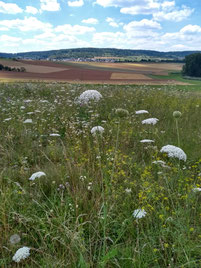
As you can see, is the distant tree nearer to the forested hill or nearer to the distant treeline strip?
the distant treeline strip

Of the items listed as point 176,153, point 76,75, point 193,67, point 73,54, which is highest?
point 73,54

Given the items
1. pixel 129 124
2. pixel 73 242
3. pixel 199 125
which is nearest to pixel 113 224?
pixel 73 242

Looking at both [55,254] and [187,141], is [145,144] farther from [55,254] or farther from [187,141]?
[55,254]

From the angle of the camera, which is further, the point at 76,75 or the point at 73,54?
the point at 73,54

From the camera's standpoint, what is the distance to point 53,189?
3.01 m

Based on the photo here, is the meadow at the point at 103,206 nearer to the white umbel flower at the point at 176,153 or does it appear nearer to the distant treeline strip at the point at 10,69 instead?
the white umbel flower at the point at 176,153

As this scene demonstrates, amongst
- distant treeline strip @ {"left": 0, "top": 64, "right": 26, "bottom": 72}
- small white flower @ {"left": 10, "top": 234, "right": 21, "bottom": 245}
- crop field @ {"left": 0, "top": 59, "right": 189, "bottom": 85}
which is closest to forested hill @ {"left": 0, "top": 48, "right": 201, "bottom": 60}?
crop field @ {"left": 0, "top": 59, "right": 189, "bottom": 85}

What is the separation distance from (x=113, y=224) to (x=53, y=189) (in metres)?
1.01

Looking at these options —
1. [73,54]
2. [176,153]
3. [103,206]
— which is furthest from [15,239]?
[73,54]

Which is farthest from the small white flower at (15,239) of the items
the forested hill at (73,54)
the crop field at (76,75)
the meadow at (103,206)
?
the forested hill at (73,54)

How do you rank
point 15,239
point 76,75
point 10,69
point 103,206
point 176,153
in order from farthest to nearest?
point 10,69
point 76,75
point 176,153
point 103,206
point 15,239

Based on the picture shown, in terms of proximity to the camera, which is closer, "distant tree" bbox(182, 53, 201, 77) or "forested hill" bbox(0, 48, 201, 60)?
"distant tree" bbox(182, 53, 201, 77)

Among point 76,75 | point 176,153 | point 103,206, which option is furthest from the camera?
point 76,75

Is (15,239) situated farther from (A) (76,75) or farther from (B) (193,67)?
(B) (193,67)
